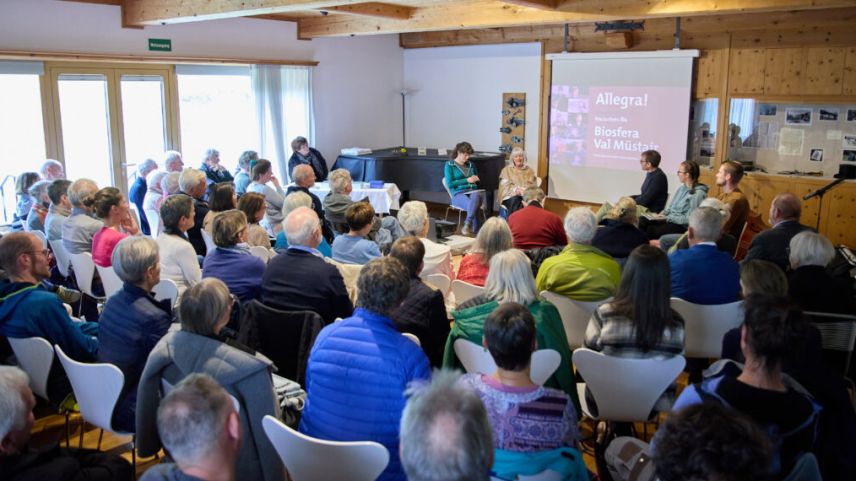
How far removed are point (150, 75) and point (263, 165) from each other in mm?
2781

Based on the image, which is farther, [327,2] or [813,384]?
[327,2]

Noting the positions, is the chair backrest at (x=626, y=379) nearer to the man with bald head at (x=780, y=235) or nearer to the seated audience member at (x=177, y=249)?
the man with bald head at (x=780, y=235)

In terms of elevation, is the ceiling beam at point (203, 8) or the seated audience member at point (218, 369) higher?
the ceiling beam at point (203, 8)

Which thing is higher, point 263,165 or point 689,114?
point 689,114

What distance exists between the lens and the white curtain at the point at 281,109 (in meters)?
9.38

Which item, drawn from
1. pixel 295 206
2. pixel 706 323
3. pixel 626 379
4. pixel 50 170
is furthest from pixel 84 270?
pixel 706 323

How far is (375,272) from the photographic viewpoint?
2.54 m

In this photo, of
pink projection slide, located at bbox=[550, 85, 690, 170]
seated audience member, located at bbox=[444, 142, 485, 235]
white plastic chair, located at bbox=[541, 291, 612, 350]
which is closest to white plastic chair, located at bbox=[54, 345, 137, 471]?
white plastic chair, located at bbox=[541, 291, 612, 350]

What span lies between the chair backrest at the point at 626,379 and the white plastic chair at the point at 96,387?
74.8 inches

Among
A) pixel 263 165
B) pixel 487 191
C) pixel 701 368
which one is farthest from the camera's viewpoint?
pixel 487 191

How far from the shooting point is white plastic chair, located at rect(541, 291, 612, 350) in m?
3.71

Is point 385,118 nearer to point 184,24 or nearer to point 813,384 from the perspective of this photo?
point 184,24

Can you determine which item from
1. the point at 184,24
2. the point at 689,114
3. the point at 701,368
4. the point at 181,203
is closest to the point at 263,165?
the point at 181,203

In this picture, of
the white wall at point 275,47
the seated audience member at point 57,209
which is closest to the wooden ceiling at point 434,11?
the white wall at point 275,47
